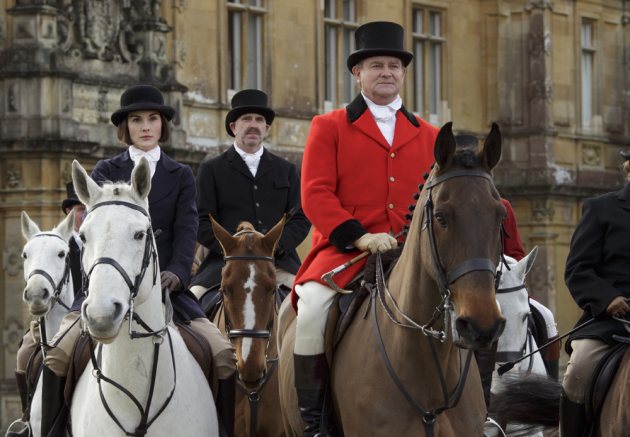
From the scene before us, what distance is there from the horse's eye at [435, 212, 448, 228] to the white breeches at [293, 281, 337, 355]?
1380 mm

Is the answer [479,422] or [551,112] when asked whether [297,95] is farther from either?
[479,422]

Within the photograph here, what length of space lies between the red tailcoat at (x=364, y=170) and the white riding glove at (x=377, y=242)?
0.37 metres

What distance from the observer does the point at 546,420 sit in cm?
979

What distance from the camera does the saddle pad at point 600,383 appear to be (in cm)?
905

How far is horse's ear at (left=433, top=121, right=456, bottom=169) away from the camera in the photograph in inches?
287

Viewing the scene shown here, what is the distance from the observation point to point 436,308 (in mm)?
7434

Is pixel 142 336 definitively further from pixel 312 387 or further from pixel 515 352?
pixel 515 352

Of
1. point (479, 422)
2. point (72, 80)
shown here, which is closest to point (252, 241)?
point (479, 422)

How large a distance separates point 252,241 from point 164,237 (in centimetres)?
155

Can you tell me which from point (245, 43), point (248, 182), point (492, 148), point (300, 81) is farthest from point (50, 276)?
point (300, 81)

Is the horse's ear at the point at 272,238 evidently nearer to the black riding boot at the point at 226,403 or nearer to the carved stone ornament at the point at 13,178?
the black riding boot at the point at 226,403

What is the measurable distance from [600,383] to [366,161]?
1759mm

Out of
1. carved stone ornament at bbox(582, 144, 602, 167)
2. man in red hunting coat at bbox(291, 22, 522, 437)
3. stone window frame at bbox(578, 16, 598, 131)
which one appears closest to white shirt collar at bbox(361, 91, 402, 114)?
man in red hunting coat at bbox(291, 22, 522, 437)

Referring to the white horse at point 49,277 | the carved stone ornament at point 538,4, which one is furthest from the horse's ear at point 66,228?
the carved stone ornament at point 538,4
